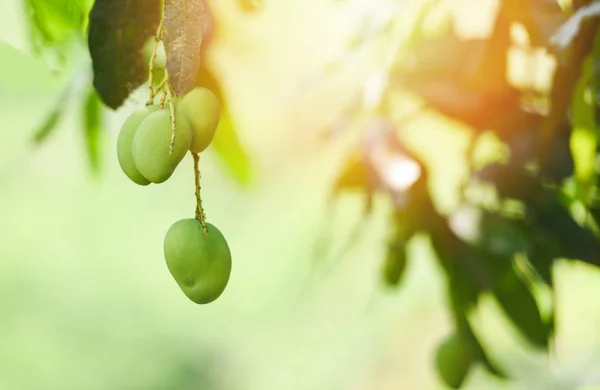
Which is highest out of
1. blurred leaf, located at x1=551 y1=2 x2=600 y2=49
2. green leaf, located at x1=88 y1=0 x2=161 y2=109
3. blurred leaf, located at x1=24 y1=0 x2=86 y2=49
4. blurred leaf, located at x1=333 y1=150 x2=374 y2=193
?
blurred leaf, located at x1=24 y1=0 x2=86 y2=49

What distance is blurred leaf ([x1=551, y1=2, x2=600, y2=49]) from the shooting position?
0.49 meters

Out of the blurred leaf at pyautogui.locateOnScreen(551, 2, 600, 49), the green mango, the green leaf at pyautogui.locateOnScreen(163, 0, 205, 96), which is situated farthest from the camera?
the green mango

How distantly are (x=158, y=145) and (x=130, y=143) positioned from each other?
41 millimetres

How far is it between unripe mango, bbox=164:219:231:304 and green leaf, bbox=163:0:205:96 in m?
0.09

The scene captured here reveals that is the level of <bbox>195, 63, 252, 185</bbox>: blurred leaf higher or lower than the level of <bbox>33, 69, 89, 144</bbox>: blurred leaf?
lower

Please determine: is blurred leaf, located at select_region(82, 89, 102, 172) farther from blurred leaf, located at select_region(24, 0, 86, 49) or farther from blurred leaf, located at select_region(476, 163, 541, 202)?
blurred leaf, located at select_region(476, 163, 541, 202)

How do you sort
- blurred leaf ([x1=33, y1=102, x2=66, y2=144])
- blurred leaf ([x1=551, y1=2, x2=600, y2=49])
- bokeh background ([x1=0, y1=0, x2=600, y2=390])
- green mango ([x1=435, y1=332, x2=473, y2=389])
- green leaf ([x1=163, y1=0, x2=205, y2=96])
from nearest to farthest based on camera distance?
green leaf ([x1=163, y1=0, x2=205, y2=96])
blurred leaf ([x1=551, y1=2, x2=600, y2=49])
blurred leaf ([x1=33, y1=102, x2=66, y2=144])
green mango ([x1=435, y1=332, x2=473, y2=389])
bokeh background ([x1=0, y1=0, x2=600, y2=390])

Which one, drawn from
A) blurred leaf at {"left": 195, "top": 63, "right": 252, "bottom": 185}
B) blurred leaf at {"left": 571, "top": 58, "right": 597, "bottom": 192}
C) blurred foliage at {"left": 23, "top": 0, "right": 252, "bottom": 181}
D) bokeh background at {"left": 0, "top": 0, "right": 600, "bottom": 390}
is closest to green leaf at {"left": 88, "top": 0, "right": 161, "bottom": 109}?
blurred foliage at {"left": 23, "top": 0, "right": 252, "bottom": 181}

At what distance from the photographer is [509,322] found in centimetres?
74

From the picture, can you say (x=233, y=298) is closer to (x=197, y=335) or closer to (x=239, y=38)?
(x=197, y=335)

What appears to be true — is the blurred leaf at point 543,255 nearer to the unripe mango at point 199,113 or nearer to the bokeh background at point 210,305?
the unripe mango at point 199,113

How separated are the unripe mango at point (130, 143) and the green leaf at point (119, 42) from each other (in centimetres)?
3

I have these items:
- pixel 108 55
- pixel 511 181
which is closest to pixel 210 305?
pixel 511 181

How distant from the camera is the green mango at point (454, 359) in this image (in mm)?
794
